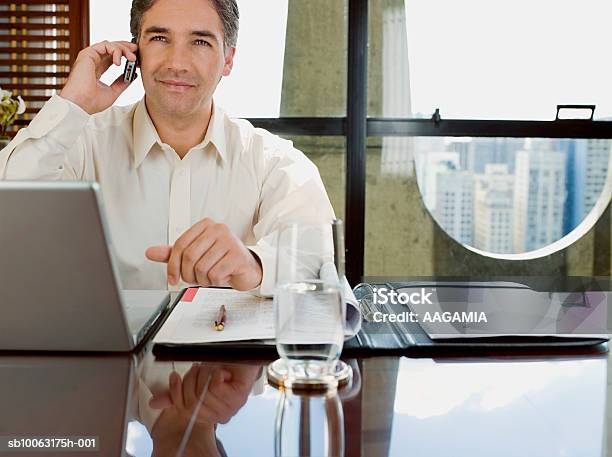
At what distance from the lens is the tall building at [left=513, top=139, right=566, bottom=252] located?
3.31 meters

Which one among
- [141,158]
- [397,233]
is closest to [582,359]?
[141,158]

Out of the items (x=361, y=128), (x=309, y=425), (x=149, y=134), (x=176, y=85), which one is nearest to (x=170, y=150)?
(x=149, y=134)

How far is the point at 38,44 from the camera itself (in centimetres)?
324

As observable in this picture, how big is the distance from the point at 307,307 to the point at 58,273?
11.7 inches

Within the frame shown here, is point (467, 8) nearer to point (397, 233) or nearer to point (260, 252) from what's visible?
point (397, 233)

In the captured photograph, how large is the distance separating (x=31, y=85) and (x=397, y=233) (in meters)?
1.84

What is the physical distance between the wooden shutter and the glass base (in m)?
2.69

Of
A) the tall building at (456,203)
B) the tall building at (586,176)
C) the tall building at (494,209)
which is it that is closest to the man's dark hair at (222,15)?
the tall building at (456,203)

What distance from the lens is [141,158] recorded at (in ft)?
6.09

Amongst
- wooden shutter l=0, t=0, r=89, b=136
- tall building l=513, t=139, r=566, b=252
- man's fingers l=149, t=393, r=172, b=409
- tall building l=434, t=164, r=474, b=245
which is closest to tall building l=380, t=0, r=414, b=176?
tall building l=434, t=164, r=474, b=245

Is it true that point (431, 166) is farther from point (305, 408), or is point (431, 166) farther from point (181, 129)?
point (305, 408)

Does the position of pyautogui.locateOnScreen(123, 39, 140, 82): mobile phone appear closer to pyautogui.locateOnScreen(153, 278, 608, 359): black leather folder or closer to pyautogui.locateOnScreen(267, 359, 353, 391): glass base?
pyautogui.locateOnScreen(153, 278, 608, 359): black leather folder

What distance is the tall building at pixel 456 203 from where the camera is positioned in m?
3.31

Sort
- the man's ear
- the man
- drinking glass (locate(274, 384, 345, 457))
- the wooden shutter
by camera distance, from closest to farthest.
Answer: drinking glass (locate(274, 384, 345, 457))
the man
the man's ear
the wooden shutter
